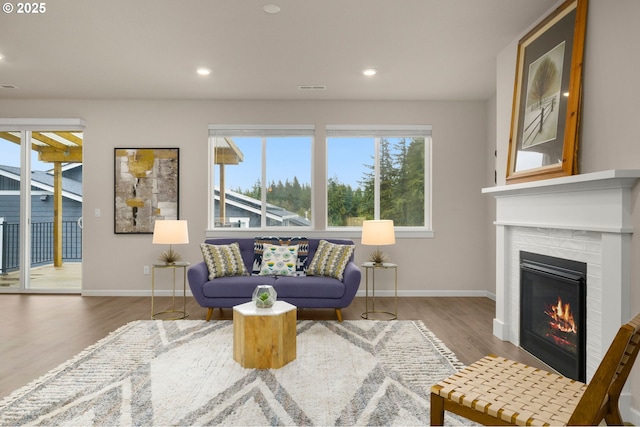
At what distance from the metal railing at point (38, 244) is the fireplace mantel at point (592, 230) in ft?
20.8

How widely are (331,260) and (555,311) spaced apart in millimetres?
2190

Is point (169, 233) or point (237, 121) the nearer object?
point (169, 233)

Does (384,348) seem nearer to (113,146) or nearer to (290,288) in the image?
(290,288)

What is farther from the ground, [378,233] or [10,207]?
[10,207]

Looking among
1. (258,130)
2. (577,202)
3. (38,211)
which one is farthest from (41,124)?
(577,202)

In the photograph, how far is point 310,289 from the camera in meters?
4.02

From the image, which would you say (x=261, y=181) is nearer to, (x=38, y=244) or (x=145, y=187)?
(x=145, y=187)

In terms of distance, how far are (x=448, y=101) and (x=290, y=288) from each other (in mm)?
3428

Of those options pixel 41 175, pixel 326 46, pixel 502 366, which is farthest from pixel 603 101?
pixel 41 175

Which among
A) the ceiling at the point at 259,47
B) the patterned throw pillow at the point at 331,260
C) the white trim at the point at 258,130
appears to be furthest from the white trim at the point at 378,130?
the patterned throw pillow at the point at 331,260

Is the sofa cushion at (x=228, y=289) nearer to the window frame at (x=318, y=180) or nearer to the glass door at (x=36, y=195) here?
the window frame at (x=318, y=180)

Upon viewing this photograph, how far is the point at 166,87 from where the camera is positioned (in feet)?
15.9

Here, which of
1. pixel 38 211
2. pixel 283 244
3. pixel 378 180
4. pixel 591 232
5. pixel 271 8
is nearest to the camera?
pixel 591 232

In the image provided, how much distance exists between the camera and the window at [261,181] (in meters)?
5.50
